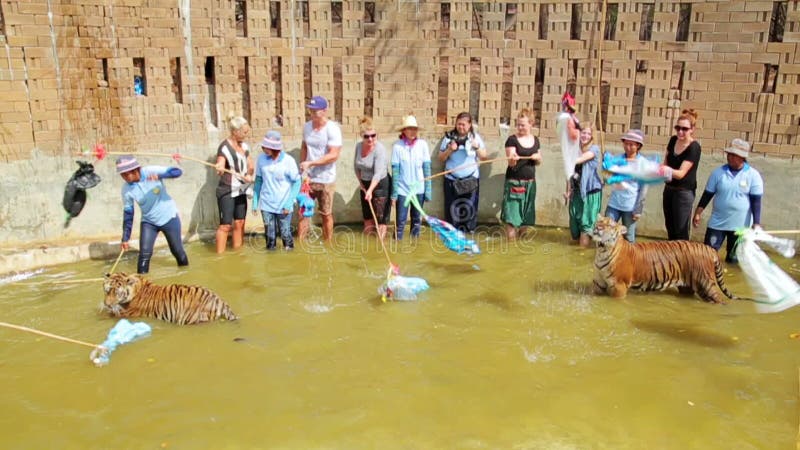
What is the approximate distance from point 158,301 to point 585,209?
562 centimetres

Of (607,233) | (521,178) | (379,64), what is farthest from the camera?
(379,64)

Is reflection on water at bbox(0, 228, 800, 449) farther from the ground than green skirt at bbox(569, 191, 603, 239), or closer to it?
closer to it

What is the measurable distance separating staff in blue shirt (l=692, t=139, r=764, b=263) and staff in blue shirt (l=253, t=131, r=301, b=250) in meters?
5.03

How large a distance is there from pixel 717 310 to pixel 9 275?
8.07 meters

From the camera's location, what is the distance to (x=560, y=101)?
10219mm

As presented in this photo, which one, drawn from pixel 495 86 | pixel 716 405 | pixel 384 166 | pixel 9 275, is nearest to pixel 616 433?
pixel 716 405

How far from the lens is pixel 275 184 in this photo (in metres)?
9.02

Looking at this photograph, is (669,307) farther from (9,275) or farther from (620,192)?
(9,275)

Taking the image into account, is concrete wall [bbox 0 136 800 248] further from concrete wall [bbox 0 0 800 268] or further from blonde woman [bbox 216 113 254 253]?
blonde woman [bbox 216 113 254 253]

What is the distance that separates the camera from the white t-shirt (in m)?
9.55

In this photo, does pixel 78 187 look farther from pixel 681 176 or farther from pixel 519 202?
pixel 681 176

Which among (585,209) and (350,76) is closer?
(585,209)

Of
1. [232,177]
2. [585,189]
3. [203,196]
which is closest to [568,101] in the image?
[585,189]

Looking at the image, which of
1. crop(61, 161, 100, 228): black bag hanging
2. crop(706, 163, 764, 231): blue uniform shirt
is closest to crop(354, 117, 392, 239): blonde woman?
crop(61, 161, 100, 228): black bag hanging
